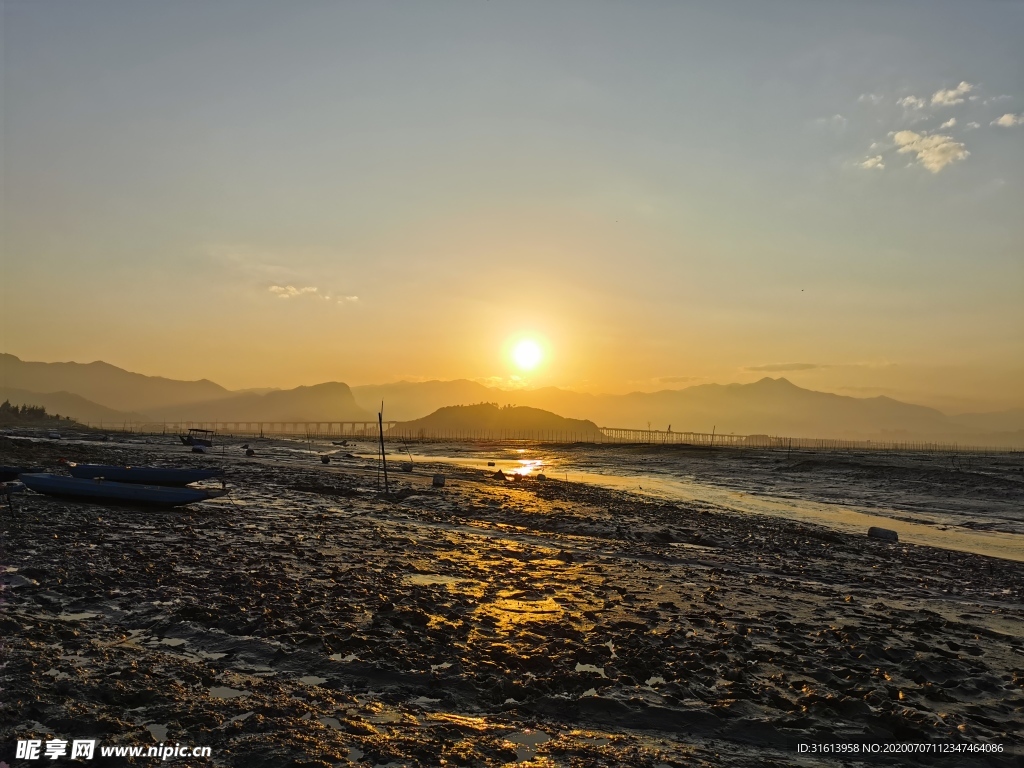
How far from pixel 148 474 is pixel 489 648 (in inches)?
859

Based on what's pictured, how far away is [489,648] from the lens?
9336 mm

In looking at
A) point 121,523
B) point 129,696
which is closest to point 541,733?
point 129,696

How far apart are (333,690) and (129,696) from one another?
226 cm

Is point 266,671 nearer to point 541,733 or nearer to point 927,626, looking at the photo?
point 541,733

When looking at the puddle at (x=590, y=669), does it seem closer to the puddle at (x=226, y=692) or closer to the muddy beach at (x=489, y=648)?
the muddy beach at (x=489, y=648)

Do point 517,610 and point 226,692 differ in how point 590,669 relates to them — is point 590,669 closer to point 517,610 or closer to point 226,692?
point 517,610

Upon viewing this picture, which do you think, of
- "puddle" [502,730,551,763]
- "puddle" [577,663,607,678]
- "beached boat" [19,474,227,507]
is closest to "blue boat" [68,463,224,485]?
"beached boat" [19,474,227,507]

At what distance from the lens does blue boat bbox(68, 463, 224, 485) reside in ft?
82.6

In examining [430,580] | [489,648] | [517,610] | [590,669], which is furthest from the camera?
[430,580]

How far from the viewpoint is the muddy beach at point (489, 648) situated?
6762 mm

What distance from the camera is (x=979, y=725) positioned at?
25.1ft

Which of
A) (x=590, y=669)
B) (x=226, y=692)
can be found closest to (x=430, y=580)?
(x=590, y=669)

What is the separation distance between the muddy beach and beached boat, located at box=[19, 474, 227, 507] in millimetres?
3173

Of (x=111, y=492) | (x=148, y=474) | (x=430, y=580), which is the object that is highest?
(x=148, y=474)
